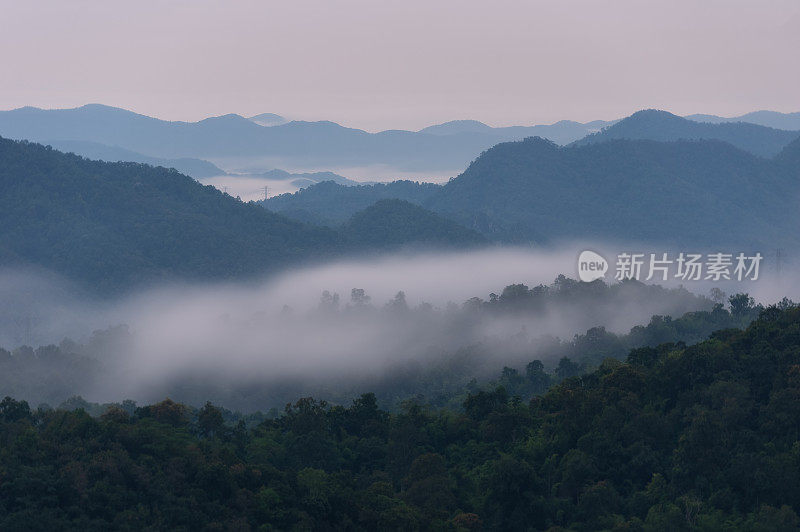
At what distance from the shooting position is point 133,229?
137m

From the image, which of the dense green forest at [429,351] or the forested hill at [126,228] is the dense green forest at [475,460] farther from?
the forested hill at [126,228]

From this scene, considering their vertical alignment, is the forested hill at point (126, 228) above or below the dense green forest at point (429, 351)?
above

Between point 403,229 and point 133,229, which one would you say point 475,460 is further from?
point 403,229

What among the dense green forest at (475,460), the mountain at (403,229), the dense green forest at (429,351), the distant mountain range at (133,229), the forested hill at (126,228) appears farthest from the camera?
the mountain at (403,229)

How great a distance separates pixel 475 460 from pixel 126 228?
104m

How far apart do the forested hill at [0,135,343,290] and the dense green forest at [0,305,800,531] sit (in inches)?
3565

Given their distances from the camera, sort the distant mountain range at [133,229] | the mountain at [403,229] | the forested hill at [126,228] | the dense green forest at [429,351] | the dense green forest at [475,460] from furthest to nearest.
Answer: the mountain at [403,229]
the forested hill at [126,228]
the distant mountain range at [133,229]
the dense green forest at [429,351]
the dense green forest at [475,460]

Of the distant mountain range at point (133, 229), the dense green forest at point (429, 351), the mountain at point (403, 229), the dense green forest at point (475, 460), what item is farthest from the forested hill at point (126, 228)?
the dense green forest at point (475, 460)

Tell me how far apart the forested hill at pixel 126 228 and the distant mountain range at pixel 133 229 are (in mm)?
131

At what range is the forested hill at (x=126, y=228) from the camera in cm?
13200

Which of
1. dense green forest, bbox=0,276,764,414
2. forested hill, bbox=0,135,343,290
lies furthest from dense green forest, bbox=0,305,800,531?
forested hill, bbox=0,135,343,290

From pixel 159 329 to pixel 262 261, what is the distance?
32.5 metres

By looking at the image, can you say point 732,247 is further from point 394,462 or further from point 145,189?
point 394,462

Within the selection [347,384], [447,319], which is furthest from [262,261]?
[347,384]
